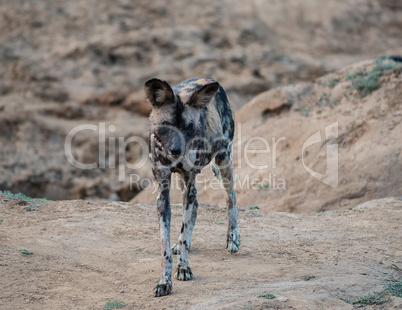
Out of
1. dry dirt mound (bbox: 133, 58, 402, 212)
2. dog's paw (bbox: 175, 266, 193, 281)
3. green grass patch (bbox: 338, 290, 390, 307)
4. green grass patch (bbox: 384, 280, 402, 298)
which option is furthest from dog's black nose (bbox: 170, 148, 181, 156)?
dry dirt mound (bbox: 133, 58, 402, 212)

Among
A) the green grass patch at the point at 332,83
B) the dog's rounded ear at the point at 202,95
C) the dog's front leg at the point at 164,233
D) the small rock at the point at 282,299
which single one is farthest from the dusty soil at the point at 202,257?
the green grass patch at the point at 332,83

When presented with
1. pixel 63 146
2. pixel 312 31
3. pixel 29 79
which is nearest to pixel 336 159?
pixel 63 146

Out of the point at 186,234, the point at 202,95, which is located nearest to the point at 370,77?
the point at 202,95

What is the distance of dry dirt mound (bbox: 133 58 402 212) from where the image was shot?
10891 millimetres

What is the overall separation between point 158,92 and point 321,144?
6.80 meters

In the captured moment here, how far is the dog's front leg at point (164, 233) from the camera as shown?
217 inches

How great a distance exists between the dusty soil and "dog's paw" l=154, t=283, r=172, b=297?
0.29 ft

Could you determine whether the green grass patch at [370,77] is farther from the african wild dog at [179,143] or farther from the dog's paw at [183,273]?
the dog's paw at [183,273]

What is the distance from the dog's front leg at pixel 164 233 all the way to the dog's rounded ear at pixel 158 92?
823 millimetres

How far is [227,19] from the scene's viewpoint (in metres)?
24.0

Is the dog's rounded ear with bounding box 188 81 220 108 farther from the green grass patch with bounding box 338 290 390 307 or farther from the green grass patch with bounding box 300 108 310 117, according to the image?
the green grass patch with bounding box 300 108 310 117

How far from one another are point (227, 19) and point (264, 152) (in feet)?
41.4

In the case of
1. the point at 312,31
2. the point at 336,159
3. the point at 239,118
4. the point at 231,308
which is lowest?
the point at 231,308

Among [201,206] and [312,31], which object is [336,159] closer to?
[201,206]
